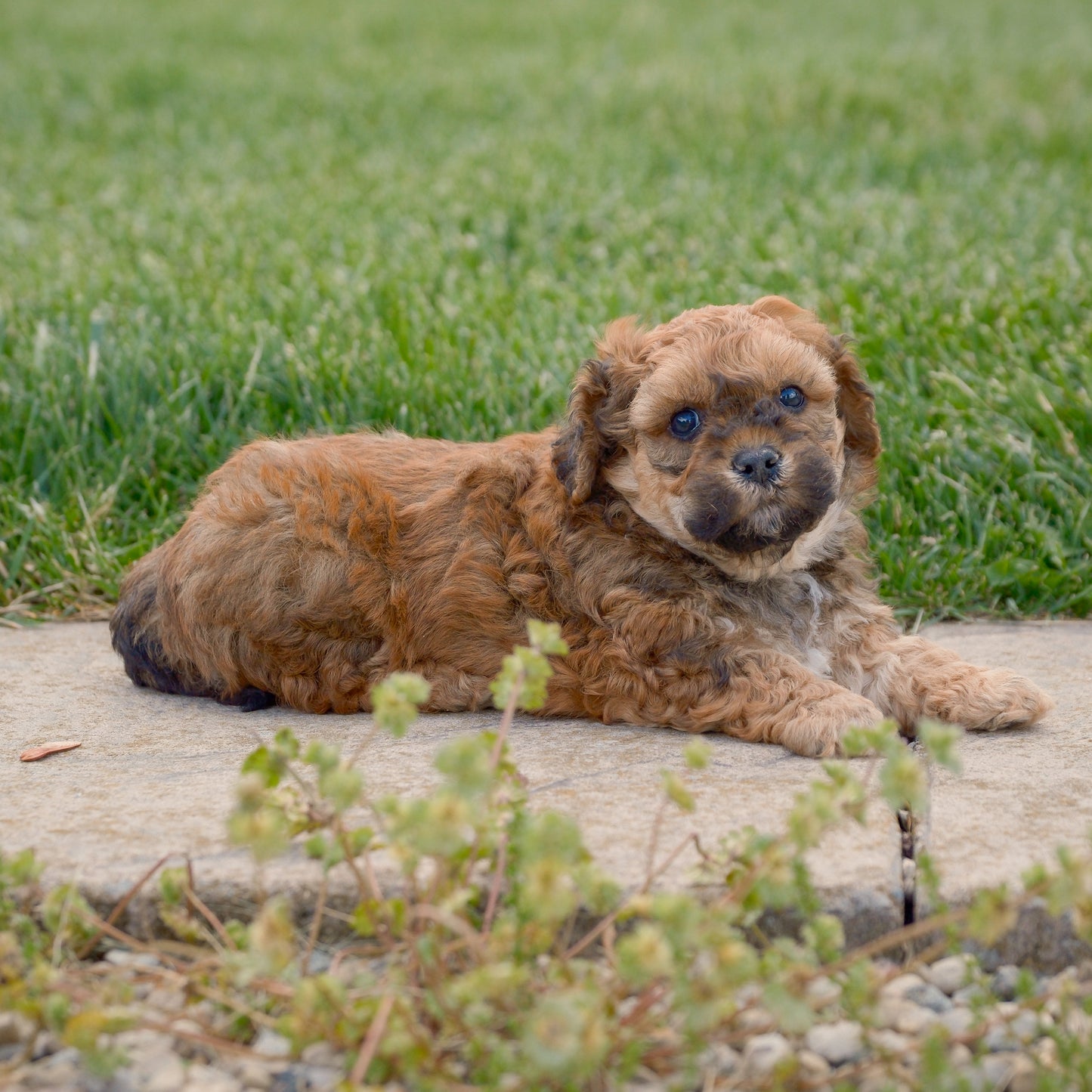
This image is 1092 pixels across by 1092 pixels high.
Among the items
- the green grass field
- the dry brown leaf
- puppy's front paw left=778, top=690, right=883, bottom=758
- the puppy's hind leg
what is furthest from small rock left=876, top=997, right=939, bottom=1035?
the green grass field

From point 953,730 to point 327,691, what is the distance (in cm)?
224

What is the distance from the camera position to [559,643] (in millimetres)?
2641

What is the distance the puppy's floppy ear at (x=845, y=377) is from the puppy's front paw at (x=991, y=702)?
788 mm

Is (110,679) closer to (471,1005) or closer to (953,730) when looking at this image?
(471,1005)

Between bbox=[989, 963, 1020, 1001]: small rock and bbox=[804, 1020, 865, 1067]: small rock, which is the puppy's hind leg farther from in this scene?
bbox=[989, 963, 1020, 1001]: small rock

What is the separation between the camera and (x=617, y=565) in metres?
3.92

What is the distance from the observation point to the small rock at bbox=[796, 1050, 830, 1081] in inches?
93.4

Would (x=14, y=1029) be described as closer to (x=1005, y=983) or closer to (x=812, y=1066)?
(x=812, y=1066)

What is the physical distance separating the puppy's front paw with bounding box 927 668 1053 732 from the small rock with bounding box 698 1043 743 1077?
1.58 meters

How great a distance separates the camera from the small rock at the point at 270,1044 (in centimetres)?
246

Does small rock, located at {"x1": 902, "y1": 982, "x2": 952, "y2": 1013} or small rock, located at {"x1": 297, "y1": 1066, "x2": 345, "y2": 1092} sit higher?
small rock, located at {"x1": 297, "y1": 1066, "x2": 345, "y2": 1092}

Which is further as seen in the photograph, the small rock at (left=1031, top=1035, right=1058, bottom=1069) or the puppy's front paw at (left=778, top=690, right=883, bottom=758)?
the puppy's front paw at (left=778, top=690, right=883, bottom=758)

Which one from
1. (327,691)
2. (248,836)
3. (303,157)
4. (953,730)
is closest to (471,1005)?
(248,836)

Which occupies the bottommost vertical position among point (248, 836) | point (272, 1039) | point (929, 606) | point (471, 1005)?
point (929, 606)
